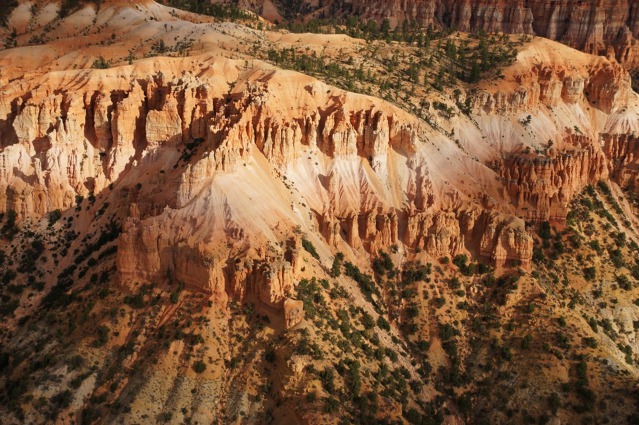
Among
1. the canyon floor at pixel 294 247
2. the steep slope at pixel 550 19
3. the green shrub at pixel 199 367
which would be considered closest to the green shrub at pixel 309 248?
the canyon floor at pixel 294 247

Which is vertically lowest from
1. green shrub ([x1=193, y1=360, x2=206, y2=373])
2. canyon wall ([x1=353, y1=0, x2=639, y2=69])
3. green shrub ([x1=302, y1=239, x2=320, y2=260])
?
green shrub ([x1=193, y1=360, x2=206, y2=373])

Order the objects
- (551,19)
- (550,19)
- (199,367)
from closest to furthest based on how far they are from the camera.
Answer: (199,367) → (551,19) → (550,19)

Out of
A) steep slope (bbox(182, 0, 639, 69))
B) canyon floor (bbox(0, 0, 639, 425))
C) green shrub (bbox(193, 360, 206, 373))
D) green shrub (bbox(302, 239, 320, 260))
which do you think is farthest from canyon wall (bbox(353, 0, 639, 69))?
green shrub (bbox(193, 360, 206, 373))

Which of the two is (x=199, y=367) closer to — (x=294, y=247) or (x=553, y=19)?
(x=294, y=247)

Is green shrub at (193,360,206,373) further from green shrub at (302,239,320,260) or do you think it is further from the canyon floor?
green shrub at (302,239,320,260)

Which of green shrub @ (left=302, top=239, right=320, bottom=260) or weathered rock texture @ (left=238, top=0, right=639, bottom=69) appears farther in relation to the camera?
weathered rock texture @ (left=238, top=0, right=639, bottom=69)

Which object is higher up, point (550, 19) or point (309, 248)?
point (550, 19)

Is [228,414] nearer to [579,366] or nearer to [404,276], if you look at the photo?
[404,276]

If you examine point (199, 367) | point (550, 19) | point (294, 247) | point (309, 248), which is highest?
point (550, 19)

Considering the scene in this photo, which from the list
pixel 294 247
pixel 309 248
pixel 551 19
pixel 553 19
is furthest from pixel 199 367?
pixel 551 19
